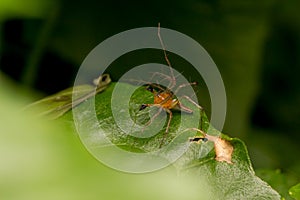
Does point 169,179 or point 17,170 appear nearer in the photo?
point 17,170

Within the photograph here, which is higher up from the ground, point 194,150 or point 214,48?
point 214,48

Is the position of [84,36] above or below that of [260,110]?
above

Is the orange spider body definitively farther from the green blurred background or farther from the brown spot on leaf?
the green blurred background

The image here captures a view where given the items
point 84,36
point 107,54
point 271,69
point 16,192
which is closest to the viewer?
point 16,192

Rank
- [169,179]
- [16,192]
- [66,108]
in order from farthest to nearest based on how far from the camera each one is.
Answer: [66,108], [169,179], [16,192]

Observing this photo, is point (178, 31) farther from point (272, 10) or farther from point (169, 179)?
point (169, 179)

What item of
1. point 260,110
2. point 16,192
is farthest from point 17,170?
point 260,110

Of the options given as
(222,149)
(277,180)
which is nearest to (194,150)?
(222,149)

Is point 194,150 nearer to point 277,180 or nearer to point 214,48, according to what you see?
point 277,180

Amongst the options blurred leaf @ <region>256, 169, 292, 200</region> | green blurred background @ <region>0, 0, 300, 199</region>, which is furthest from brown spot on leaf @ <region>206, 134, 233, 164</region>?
green blurred background @ <region>0, 0, 300, 199</region>
